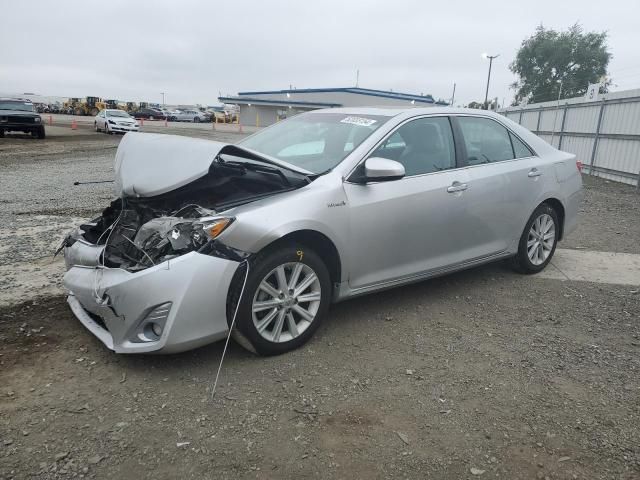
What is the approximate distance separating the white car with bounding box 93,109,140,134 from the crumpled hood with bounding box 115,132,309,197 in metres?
25.0

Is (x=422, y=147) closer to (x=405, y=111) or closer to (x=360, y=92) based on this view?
(x=405, y=111)

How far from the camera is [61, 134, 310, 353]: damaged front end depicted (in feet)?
9.73

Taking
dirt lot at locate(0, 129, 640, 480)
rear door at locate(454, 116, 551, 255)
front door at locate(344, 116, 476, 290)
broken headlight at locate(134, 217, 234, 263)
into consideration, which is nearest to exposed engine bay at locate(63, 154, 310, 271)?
broken headlight at locate(134, 217, 234, 263)

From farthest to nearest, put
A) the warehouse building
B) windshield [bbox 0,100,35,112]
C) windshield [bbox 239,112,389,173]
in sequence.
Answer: the warehouse building → windshield [bbox 0,100,35,112] → windshield [bbox 239,112,389,173]

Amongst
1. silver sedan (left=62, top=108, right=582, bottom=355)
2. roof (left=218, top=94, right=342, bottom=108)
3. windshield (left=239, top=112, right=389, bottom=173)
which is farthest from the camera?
roof (left=218, top=94, right=342, bottom=108)

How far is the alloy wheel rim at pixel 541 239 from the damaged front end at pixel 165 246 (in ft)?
9.05

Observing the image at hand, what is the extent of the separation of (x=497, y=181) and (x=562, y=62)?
56.5 metres

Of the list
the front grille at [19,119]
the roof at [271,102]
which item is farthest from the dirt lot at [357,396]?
the roof at [271,102]

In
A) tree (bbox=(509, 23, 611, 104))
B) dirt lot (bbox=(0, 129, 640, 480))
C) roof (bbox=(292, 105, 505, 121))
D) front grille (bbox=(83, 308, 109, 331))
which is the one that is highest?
tree (bbox=(509, 23, 611, 104))

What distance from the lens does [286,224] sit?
3258 mm

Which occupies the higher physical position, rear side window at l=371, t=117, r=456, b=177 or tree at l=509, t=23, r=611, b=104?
tree at l=509, t=23, r=611, b=104

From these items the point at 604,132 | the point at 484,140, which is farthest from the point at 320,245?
the point at 604,132

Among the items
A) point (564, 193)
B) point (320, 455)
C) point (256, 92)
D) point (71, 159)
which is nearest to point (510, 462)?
point (320, 455)

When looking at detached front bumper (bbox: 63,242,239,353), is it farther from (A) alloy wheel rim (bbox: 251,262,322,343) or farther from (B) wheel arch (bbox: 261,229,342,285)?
(B) wheel arch (bbox: 261,229,342,285)
